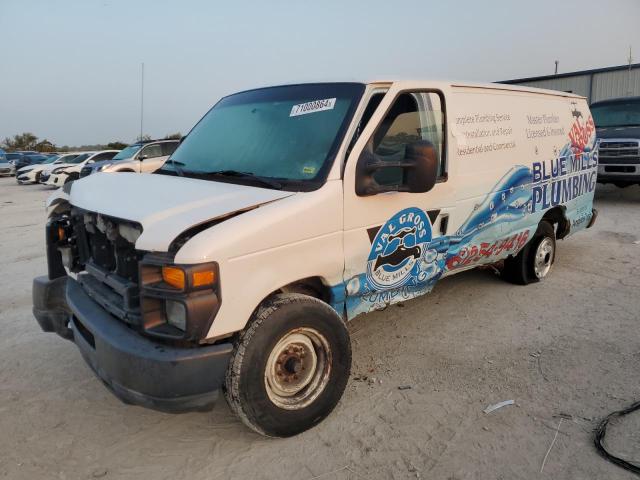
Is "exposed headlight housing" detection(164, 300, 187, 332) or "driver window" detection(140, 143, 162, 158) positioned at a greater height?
"driver window" detection(140, 143, 162, 158)

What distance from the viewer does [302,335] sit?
3074mm

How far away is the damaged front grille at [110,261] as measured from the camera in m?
2.82

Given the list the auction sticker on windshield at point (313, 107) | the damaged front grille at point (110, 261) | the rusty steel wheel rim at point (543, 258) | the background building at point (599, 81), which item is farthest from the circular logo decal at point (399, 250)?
the background building at point (599, 81)

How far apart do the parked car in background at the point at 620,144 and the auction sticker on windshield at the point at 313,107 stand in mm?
9435

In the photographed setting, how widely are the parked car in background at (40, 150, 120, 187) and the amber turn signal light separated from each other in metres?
18.2

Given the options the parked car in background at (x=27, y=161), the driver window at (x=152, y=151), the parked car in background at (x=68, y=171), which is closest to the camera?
the driver window at (x=152, y=151)

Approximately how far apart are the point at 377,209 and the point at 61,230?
7.56ft

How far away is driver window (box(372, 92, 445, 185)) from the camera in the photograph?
3553 mm

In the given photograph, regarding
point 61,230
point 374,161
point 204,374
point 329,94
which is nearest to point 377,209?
point 374,161

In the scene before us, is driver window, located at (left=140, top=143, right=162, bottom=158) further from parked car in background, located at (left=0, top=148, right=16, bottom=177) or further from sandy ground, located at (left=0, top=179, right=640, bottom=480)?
parked car in background, located at (left=0, top=148, right=16, bottom=177)

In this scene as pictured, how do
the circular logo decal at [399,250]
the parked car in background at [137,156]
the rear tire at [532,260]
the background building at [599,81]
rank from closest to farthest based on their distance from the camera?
1. the circular logo decal at [399,250]
2. the rear tire at [532,260]
3. the parked car in background at [137,156]
4. the background building at [599,81]

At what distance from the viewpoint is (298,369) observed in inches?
121

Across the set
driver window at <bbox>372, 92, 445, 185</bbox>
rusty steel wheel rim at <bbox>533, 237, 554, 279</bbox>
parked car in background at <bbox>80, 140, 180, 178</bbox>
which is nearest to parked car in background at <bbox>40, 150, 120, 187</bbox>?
parked car in background at <bbox>80, 140, 180, 178</bbox>

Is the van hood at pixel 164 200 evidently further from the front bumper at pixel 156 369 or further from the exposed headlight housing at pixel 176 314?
the front bumper at pixel 156 369
